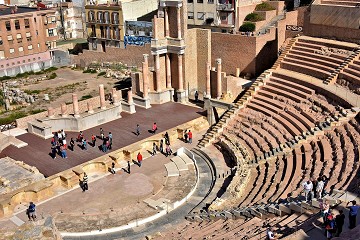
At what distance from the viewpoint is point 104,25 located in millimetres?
64500

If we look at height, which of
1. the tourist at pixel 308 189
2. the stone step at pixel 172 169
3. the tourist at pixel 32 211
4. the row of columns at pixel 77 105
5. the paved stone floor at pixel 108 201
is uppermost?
the tourist at pixel 308 189

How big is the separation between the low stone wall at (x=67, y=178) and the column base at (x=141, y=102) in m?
6.20

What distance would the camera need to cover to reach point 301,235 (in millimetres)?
16984

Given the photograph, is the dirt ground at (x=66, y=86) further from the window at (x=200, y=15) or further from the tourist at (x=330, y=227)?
the tourist at (x=330, y=227)

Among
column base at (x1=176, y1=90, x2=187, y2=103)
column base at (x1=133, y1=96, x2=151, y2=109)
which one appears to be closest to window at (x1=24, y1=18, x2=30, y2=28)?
column base at (x1=133, y1=96, x2=151, y2=109)

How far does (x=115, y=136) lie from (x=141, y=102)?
260 inches

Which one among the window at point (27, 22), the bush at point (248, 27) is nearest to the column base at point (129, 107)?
the bush at point (248, 27)

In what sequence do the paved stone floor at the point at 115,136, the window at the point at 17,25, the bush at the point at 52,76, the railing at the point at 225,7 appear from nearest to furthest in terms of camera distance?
the paved stone floor at the point at 115,136 < the railing at the point at 225,7 < the bush at the point at 52,76 < the window at the point at 17,25

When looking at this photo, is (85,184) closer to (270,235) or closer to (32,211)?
(32,211)

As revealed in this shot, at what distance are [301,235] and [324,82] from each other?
19.7m

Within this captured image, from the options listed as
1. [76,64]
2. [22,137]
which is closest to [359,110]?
[22,137]

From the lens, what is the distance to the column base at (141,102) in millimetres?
41225

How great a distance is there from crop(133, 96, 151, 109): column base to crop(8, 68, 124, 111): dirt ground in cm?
999

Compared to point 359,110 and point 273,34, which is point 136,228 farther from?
point 273,34
